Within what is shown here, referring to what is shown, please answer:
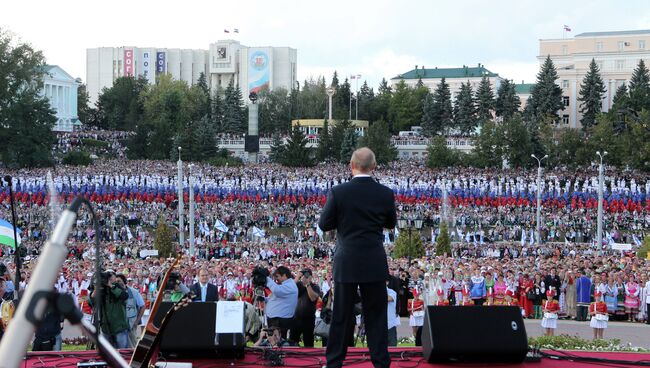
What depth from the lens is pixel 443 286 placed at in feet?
57.4

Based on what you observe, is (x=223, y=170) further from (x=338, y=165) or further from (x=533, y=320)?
(x=533, y=320)

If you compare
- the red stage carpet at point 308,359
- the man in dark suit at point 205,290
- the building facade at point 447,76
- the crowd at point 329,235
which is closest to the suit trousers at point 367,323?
the red stage carpet at point 308,359

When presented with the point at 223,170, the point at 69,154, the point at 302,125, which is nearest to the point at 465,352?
the point at 223,170

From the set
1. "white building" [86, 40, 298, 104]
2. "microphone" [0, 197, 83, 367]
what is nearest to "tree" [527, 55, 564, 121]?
"white building" [86, 40, 298, 104]

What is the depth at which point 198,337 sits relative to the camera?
287 inches

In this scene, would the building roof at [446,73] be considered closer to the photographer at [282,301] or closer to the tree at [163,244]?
the tree at [163,244]

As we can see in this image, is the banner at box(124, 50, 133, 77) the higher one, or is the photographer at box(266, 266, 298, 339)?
the banner at box(124, 50, 133, 77)

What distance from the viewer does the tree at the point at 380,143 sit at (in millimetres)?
67312

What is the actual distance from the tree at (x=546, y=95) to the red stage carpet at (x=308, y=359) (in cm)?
6911

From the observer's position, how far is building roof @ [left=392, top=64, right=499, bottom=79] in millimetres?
113375

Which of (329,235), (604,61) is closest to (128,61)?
(604,61)

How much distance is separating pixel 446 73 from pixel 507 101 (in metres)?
39.0

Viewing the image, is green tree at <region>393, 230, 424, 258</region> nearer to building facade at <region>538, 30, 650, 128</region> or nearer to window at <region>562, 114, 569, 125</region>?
building facade at <region>538, 30, 650, 128</region>

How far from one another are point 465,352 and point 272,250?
1100 inches
